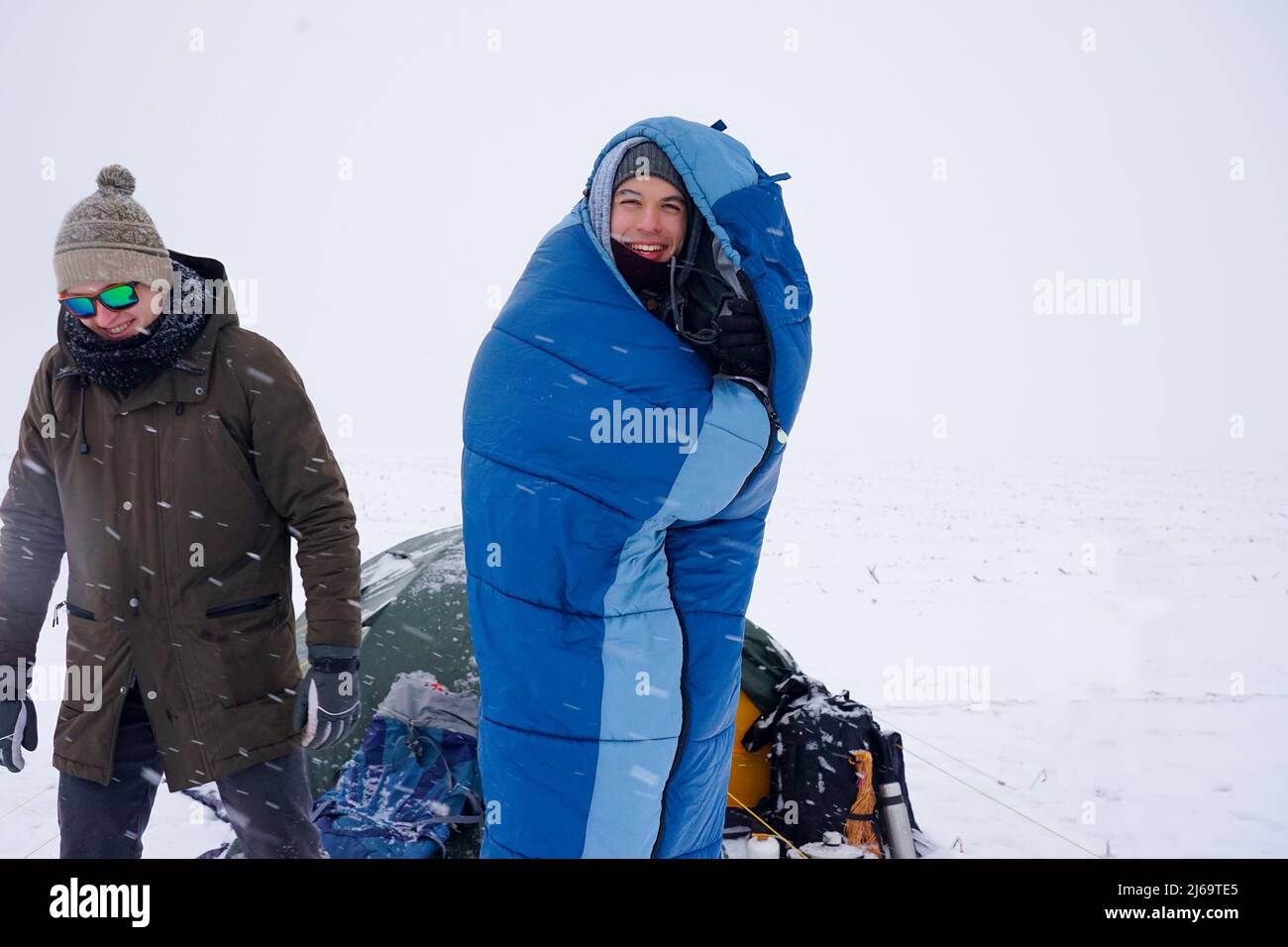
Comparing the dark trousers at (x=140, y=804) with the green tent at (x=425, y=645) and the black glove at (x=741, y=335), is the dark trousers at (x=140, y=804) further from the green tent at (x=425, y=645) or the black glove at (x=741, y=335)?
the black glove at (x=741, y=335)

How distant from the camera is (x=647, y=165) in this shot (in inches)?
63.1

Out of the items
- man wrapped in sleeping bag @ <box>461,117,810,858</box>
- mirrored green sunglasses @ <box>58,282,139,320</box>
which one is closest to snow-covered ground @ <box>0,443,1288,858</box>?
man wrapped in sleeping bag @ <box>461,117,810,858</box>

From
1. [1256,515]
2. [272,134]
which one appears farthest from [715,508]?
[272,134]

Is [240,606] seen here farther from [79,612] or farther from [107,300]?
[107,300]

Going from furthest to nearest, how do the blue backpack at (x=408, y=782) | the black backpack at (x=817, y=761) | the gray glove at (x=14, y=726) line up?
the black backpack at (x=817, y=761), the blue backpack at (x=408, y=782), the gray glove at (x=14, y=726)

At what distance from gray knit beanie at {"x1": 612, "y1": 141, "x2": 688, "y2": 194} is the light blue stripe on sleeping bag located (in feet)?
1.41

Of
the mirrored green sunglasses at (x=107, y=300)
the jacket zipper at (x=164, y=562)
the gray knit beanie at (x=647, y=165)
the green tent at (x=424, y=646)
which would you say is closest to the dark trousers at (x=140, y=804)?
the jacket zipper at (x=164, y=562)

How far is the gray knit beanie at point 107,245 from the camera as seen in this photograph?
5.32 ft

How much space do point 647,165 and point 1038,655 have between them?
4.42m

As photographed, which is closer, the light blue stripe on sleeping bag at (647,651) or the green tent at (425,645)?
the light blue stripe on sleeping bag at (647,651)

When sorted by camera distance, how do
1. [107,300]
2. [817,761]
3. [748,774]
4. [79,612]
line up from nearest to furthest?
[107,300]
[79,612]
[817,761]
[748,774]

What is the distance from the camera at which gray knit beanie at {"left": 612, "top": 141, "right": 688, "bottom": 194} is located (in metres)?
1.61

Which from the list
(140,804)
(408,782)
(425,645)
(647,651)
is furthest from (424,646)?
(647,651)

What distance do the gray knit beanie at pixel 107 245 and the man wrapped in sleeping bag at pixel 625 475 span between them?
733 mm
